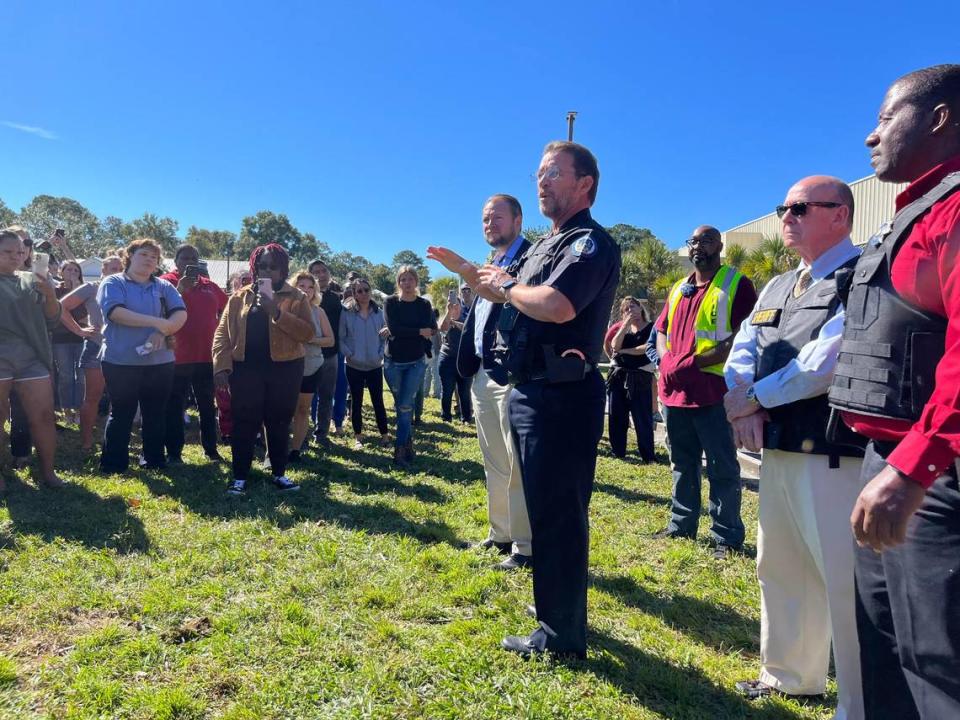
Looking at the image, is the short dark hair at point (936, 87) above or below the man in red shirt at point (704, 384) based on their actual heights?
above

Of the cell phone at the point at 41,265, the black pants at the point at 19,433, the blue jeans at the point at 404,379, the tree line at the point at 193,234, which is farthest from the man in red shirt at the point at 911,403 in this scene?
the tree line at the point at 193,234

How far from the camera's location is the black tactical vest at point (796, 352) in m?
2.13

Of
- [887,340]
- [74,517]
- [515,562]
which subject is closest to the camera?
[887,340]

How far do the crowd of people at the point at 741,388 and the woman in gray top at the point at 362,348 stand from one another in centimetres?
166

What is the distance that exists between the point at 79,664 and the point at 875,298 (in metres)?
3.25

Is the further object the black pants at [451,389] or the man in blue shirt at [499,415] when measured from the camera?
the black pants at [451,389]

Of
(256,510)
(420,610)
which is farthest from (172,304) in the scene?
(420,610)

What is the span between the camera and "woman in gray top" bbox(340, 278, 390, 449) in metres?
6.86

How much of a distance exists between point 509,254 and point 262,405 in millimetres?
2687

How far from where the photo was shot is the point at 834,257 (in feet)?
7.50

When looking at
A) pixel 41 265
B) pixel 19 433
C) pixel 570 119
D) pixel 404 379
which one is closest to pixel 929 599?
pixel 404 379

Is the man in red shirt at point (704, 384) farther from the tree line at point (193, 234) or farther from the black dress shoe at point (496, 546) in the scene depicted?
the tree line at point (193, 234)

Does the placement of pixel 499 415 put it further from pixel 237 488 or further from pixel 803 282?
pixel 237 488

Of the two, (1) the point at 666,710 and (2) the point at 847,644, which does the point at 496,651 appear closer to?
(1) the point at 666,710
